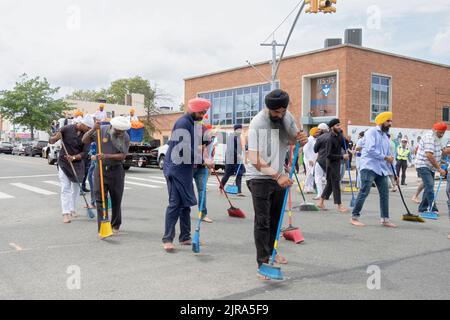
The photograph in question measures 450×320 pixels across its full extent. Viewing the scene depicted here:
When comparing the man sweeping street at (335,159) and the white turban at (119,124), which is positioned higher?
the white turban at (119,124)

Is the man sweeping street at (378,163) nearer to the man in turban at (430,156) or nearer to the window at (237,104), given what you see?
the man in turban at (430,156)

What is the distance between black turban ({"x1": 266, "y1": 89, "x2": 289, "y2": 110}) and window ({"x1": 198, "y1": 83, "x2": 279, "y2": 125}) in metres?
32.4

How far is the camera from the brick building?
3092 centimetres

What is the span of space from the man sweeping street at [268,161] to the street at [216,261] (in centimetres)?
51

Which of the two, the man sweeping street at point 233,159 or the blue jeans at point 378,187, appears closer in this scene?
the blue jeans at point 378,187

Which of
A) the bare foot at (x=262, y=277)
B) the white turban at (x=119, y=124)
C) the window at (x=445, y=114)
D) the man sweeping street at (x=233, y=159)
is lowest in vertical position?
the bare foot at (x=262, y=277)

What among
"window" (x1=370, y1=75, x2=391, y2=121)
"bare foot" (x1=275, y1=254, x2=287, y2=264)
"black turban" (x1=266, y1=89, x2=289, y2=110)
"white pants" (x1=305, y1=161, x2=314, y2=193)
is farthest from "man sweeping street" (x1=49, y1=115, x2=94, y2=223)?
"window" (x1=370, y1=75, x2=391, y2=121)

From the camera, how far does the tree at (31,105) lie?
5356cm

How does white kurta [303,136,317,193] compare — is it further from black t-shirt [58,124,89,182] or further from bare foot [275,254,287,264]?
bare foot [275,254,287,264]

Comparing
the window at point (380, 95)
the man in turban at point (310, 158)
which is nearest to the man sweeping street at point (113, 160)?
the man in turban at point (310, 158)

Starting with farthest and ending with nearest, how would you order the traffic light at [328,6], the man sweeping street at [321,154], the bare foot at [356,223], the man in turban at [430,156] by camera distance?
1. the traffic light at [328,6]
2. the man sweeping street at [321,154]
3. the man in turban at [430,156]
4. the bare foot at [356,223]

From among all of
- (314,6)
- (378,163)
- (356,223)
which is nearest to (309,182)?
(356,223)
